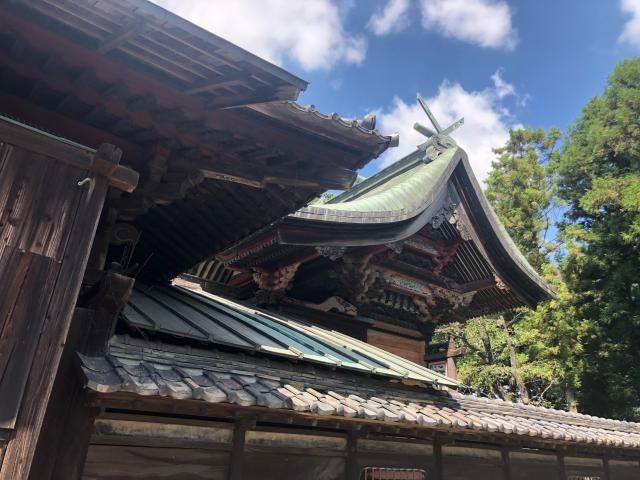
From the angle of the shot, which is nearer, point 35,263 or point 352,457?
point 35,263


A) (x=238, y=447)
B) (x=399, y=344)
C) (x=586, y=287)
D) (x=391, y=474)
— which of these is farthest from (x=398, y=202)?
(x=586, y=287)

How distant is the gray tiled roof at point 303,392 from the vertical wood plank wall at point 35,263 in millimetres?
400

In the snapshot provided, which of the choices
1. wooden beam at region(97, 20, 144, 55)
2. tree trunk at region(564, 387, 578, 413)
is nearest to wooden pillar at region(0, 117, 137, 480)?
wooden beam at region(97, 20, 144, 55)

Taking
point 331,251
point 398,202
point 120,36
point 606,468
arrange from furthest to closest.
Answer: point 606,468
point 398,202
point 331,251
point 120,36

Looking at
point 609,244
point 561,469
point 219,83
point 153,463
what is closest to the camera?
point 219,83

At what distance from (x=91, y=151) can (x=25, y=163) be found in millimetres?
434

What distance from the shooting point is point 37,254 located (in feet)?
10.8

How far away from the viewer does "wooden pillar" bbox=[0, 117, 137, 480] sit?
296 cm

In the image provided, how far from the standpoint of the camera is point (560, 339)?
63.4ft

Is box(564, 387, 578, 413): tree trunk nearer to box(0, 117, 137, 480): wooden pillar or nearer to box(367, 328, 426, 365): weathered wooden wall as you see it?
box(367, 328, 426, 365): weathered wooden wall

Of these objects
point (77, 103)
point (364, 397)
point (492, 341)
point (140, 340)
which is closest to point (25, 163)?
point (77, 103)

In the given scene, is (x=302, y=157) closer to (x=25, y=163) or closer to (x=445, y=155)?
(x=25, y=163)

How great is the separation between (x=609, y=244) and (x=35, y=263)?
819 inches

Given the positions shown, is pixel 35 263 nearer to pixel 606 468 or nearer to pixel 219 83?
pixel 219 83
